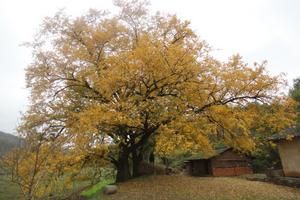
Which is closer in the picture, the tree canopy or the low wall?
the tree canopy

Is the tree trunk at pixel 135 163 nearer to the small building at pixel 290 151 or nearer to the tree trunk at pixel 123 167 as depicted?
the tree trunk at pixel 123 167

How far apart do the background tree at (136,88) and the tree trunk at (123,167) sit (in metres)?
0.09

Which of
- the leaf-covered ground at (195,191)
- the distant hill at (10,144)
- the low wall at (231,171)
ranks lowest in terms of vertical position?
the leaf-covered ground at (195,191)

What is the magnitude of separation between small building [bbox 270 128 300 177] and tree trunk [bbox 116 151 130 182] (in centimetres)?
950

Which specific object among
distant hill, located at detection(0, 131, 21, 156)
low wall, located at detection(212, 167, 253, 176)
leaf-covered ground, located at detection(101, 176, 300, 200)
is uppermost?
distant hill, located at detection(0, 131, 21, 156)

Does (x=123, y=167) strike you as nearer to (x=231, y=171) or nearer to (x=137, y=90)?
(x=137, y=90)

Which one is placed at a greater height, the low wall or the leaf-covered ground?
the low wall

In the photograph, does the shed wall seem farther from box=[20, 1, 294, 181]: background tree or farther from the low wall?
the low wall

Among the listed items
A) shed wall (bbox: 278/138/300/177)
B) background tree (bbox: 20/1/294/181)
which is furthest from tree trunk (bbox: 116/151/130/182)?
shed wall (bbox: 278/138/300/177)

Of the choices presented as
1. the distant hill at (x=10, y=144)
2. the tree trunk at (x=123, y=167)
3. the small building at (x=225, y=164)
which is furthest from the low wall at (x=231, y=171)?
the distant hill at (x=10, y=144)

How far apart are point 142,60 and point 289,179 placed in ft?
35.7

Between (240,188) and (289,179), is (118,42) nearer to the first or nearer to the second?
(240,188)

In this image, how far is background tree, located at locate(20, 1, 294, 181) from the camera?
12.5 m

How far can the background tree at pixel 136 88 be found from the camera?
12.5m
